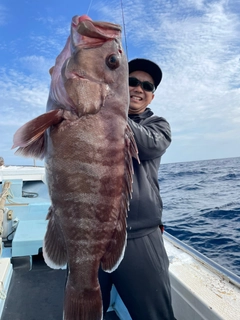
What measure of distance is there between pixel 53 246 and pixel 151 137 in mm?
985

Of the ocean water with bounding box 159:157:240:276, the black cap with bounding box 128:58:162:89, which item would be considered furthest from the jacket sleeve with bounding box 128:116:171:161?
the ocean water with bounding box 159:157:240:276

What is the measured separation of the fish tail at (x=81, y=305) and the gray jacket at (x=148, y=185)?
60cm

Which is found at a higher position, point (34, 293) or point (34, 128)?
point (34, 128)

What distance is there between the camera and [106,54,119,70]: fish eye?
164cm

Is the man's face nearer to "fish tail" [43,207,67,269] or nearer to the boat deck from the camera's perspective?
"fish tail" [43,207,67,269]

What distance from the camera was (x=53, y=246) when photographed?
1689 mm

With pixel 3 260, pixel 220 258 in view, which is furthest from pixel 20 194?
pixel 220 258

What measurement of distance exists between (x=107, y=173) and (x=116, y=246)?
1.57 ft

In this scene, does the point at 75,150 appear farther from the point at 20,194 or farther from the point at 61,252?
the point at 20,194

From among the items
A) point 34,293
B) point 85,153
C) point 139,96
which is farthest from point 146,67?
point 34,293

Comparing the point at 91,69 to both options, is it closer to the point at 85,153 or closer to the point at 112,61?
the point at 112,61

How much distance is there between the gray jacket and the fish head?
480 millimetres

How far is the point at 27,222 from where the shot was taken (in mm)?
5477

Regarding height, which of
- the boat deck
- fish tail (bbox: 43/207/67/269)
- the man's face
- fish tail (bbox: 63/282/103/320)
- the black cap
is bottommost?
the boat deck
